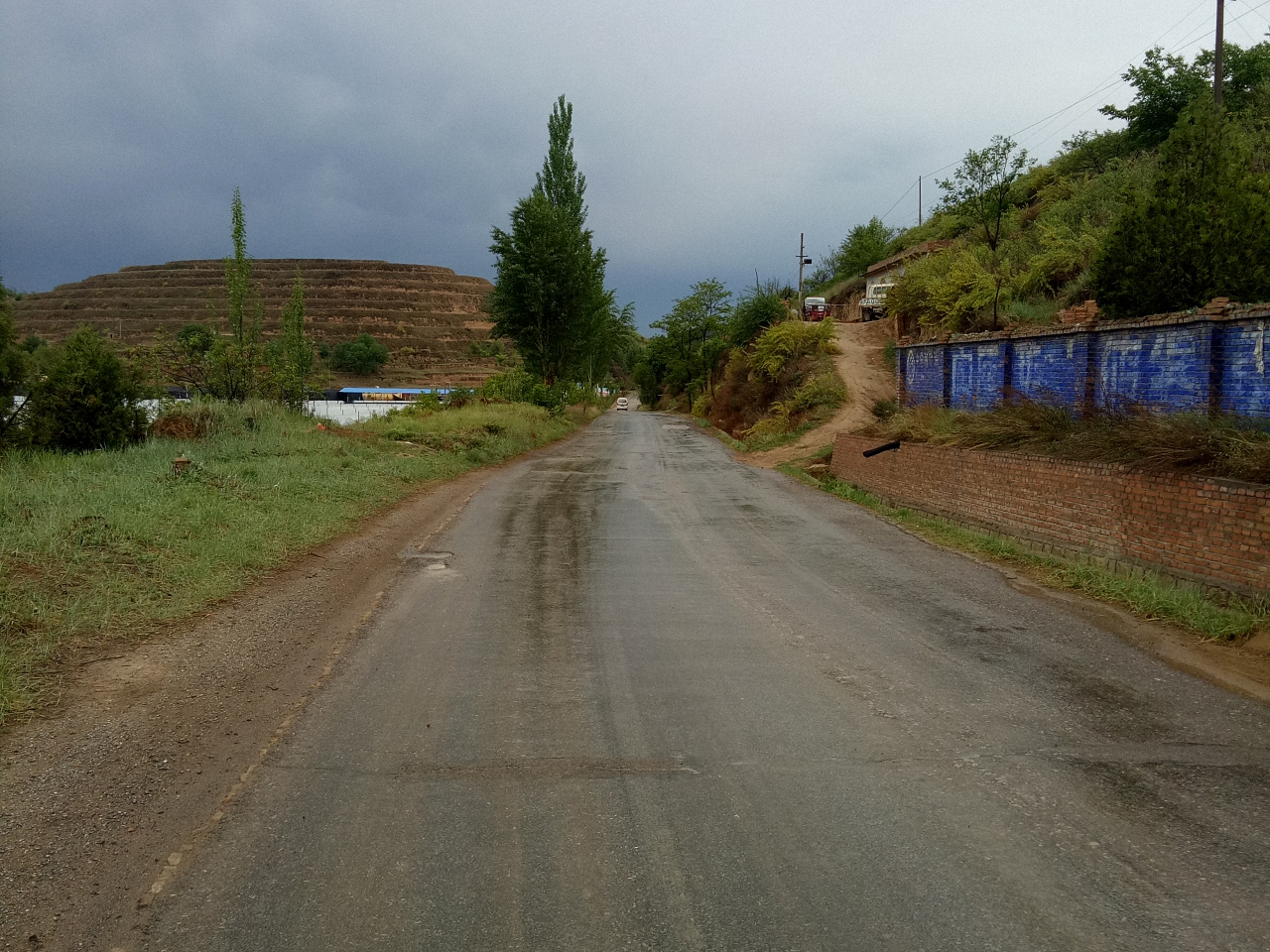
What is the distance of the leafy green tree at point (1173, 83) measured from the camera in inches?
1238

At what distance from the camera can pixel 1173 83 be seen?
31.8 meters

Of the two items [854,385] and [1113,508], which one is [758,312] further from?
[1113,508]

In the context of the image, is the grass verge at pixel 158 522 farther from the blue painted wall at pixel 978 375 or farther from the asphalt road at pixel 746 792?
the blue painted wall at pixel 978 375

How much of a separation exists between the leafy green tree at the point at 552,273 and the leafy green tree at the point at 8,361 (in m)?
26.6

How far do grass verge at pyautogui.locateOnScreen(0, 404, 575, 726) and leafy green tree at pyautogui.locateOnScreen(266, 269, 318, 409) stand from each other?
4.07 meters

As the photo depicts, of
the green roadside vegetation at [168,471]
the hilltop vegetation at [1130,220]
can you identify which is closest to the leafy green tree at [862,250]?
the hilltop vegetation at [1130,220]

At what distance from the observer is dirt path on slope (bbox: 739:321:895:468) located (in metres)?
25.2

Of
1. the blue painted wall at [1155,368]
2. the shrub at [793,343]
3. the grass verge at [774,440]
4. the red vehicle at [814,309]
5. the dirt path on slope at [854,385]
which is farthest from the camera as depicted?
the red vehicle at [814,309]

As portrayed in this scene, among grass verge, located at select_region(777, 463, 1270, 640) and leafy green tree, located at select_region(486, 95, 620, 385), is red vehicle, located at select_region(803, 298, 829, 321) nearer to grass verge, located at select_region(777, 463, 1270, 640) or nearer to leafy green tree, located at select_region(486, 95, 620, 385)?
leafy green tree, located at select_region(486, 95, 620, 385)

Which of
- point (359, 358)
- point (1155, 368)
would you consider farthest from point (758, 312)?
point (359, 358)

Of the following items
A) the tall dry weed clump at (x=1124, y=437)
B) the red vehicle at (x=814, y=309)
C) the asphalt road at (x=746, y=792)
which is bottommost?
the asphalt road at (x=746, y=792)

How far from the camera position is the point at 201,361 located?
20453 millimetres

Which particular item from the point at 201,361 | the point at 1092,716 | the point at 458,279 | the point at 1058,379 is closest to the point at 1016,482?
the point at 1058,379

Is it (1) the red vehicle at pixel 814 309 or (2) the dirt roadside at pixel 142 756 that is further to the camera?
(1) the red vehicle at pixel 814 309
